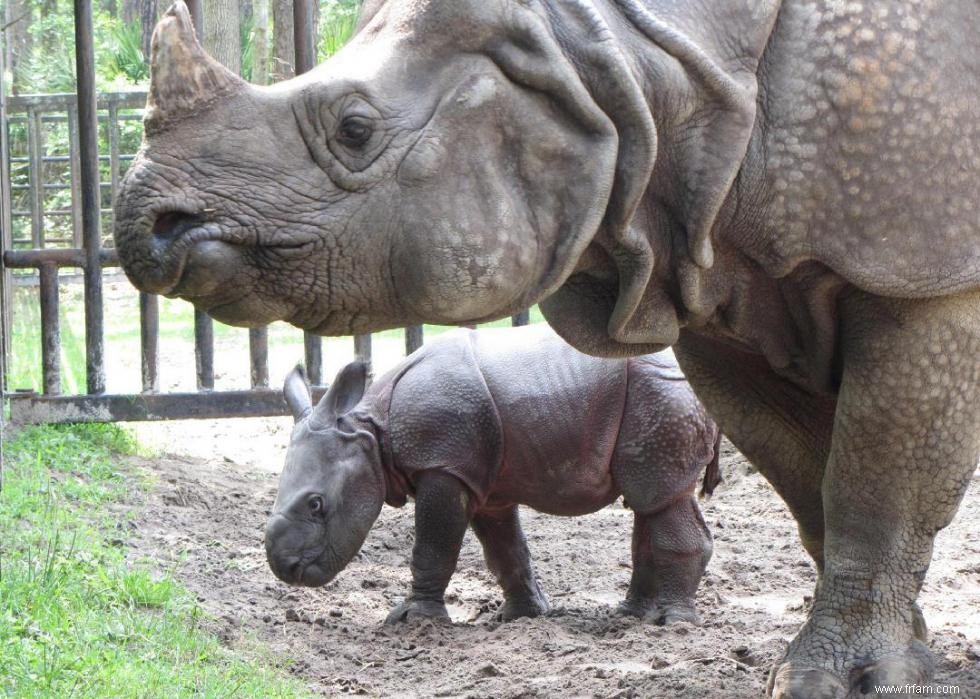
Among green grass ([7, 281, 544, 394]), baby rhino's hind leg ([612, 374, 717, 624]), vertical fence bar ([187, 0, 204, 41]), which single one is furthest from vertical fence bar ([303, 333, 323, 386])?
baby rhino's hind leg ([612, 374, 717, 624])

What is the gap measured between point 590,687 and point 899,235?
1826 millimetres

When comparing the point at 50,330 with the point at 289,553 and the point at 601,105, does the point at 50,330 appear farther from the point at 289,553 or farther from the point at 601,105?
the point at 601,105

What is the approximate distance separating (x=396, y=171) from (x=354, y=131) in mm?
116

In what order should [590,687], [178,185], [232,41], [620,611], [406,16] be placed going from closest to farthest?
[178,185]
[406,16]
[590,687]
[620,611]
[232,41]

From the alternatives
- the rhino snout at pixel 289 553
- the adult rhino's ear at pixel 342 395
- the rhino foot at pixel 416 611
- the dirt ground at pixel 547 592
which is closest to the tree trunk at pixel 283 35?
the dirt ground at pixel 547 592

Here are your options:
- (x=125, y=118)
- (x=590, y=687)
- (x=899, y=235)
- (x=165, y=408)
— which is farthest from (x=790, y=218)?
(x=125, y=118)

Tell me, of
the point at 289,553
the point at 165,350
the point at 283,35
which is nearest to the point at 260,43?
the point at 165,350

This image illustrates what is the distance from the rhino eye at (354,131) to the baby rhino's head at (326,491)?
317 cm

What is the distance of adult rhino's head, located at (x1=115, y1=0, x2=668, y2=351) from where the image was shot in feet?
9.62

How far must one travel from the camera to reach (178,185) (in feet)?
9.57

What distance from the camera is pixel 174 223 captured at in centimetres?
295

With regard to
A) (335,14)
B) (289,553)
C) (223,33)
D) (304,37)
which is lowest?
(289,553)

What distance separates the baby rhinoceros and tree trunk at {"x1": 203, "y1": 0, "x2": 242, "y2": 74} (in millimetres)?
4869

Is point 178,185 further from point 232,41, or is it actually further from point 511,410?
point 232,41
